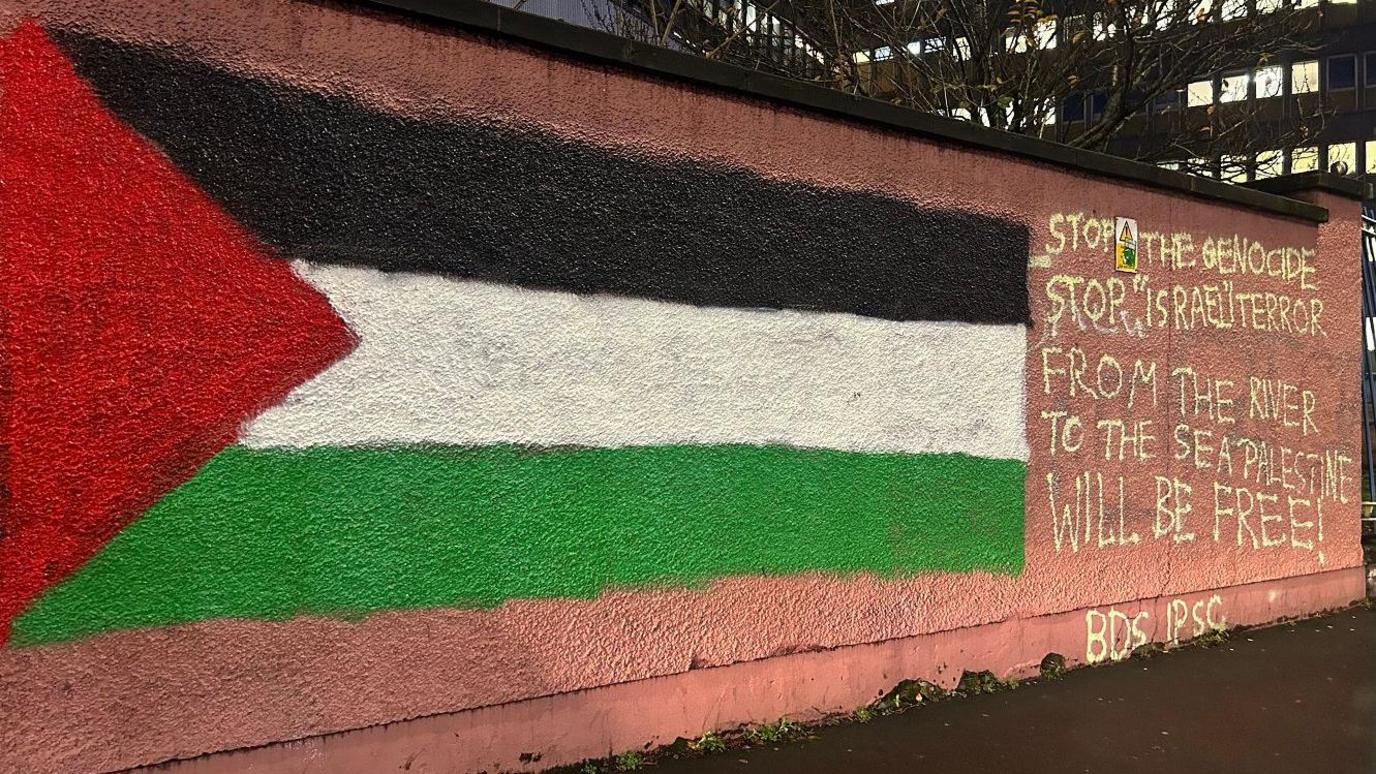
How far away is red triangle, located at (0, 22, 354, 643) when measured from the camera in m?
2.69

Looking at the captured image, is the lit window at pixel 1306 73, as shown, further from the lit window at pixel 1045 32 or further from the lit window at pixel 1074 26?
the lit window at pixel 1074 26

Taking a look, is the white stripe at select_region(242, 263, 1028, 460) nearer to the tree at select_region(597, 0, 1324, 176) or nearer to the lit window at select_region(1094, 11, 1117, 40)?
the tree at select_region(597, 0, 1324, 176)

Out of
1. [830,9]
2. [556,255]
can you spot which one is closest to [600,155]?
[556,255]

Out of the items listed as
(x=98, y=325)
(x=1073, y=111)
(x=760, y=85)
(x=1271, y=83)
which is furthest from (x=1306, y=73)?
(x=98, y=325)

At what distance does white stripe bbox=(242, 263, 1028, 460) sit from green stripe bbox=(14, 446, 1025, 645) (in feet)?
0.27

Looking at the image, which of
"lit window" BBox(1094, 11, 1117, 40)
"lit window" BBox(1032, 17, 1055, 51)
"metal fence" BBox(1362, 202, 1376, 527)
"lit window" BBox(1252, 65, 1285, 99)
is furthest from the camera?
"lit window" BBox(1252, 65, 1285, 99)

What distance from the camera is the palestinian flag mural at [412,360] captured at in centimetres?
277

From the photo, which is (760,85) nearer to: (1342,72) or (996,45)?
(996,45)

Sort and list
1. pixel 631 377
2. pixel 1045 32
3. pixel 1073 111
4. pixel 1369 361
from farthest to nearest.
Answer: pixel 1073 111 → pixel 1045 32 → pixel 1369 361 → pixel 631 377

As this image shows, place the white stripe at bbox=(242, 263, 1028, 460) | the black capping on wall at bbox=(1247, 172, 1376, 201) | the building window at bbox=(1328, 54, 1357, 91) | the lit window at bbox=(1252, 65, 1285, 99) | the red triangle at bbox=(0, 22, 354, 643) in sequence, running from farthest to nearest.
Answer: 1. the building window at bbox=(1328, 54, 1357, 91)
2. the lit window at bbox=(1252, 65, 1285, 99)
3. the black capping on wall at bbox=(1247, 172, 1376, 201)
4. the white stripe at bbox=(242, 263, 1028, 460)
5. the red triangle at bbox=(0, 22, 354, 643)

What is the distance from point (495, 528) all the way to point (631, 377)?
2.38 feet

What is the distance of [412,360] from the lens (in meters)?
3.29

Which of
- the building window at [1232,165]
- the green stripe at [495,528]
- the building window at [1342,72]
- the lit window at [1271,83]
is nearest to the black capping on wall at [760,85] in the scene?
the green stripe at [495,528]

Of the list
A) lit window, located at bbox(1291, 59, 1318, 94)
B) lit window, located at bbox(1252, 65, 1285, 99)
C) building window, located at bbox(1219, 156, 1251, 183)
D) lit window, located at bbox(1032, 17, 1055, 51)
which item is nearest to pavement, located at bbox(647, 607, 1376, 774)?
building window, located at bbox(1219, 156, 1251, 183)
